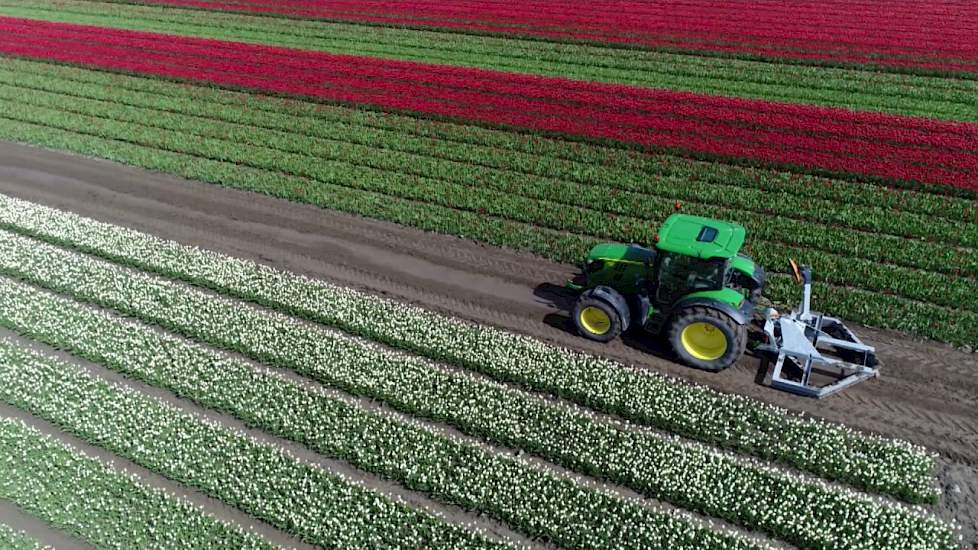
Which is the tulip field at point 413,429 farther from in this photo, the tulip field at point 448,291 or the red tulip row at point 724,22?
the red tulip row at point 724,22

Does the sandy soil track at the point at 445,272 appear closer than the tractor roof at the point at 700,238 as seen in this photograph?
Yes

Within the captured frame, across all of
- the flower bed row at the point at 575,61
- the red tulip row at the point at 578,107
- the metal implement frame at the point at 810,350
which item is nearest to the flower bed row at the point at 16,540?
the metal implement frame at the point at 810,350

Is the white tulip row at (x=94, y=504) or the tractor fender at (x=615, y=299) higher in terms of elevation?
Answer: the tractor fender at (x=615, y=299)

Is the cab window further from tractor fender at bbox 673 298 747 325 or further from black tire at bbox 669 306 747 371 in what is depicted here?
black tire at bbox 669 306 747 371

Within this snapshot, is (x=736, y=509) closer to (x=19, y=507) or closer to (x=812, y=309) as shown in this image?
(x=812, y=309)

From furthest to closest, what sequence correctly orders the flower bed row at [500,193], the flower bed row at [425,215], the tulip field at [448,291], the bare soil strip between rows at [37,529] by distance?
1. the flower bed row at [500,193]
2. the flower bed row at [425,215]
3. the tulip field at [448,291]
4. the bare soil strip between rows at [37,529]

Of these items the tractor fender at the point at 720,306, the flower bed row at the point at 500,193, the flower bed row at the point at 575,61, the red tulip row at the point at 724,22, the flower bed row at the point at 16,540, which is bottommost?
the flower bed row at the point at 16,540

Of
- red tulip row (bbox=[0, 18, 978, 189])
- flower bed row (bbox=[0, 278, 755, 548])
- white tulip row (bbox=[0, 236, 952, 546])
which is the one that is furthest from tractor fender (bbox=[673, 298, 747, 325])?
red tulip row (bbox=[0, 18, 978, 189])
